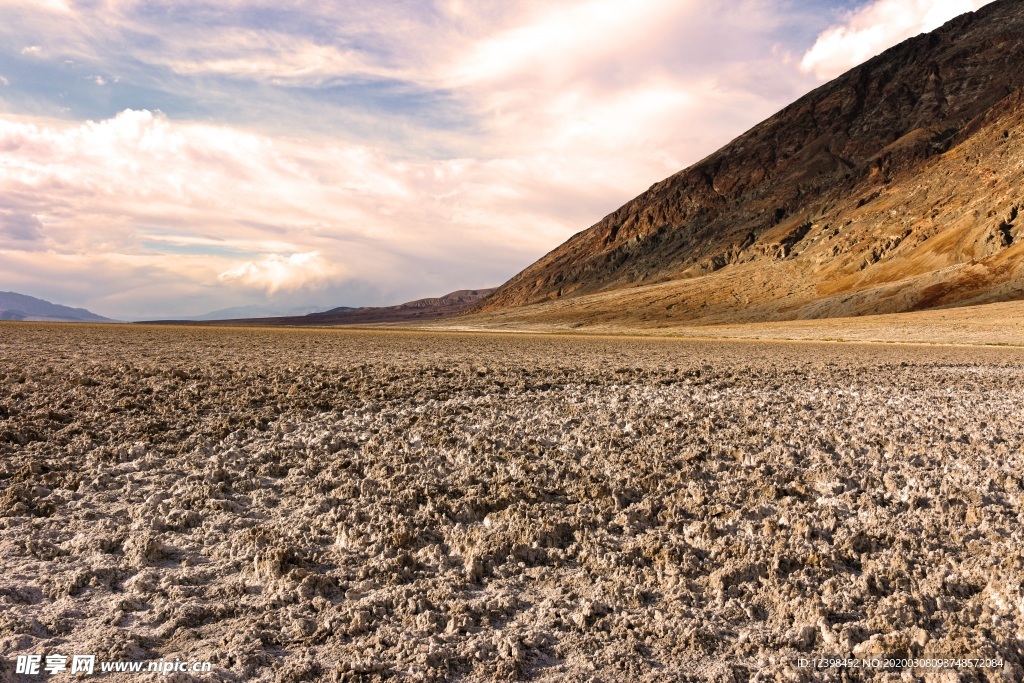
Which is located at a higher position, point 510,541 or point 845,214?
point 845,214

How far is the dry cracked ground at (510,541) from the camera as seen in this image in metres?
3.26

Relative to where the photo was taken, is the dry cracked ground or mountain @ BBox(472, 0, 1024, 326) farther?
mountain @ BBox(472, 0, 1024, 326)

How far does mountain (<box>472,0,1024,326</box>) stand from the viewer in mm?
68938

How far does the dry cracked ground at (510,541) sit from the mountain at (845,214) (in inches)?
2559

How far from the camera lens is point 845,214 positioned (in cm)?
9319

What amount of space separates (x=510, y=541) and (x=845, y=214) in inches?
4104

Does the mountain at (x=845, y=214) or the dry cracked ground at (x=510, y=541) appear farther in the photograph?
the mountain at (x=845, y=214)

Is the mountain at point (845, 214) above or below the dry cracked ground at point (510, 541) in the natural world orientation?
above

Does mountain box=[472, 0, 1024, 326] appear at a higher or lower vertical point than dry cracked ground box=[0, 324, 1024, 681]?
higher

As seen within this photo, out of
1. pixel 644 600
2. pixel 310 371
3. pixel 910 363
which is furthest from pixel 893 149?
pixel 644 600

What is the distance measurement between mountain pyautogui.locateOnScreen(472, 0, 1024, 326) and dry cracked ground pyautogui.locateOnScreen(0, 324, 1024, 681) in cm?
6500

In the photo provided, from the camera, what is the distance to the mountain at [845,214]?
68.9m

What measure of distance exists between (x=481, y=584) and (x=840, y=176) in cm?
11829

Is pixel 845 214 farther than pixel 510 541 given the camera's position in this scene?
Yes
